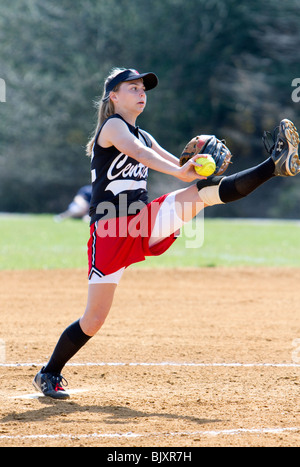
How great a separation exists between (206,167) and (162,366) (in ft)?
6.55

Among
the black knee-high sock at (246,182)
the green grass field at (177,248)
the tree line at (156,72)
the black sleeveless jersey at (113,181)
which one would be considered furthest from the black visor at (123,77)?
the tree line at (156,72)

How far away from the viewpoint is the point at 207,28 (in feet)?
95.8

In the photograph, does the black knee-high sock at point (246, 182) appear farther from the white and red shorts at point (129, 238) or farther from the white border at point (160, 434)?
the white border at point (160, 434)

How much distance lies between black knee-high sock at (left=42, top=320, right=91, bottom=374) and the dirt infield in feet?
0.74

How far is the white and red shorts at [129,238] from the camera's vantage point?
4.19m

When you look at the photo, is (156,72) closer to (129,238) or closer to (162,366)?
(162,366)

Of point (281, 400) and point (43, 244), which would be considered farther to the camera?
point (43, 244)

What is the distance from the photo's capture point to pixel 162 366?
523 centimetres

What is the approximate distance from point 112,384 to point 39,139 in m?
26.9

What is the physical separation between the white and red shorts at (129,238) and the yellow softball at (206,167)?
379mm

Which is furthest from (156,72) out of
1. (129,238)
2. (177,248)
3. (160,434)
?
(160,434)

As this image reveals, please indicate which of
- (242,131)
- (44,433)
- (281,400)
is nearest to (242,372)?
(281,400)

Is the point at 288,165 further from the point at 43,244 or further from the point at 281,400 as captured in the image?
the point at 43,244

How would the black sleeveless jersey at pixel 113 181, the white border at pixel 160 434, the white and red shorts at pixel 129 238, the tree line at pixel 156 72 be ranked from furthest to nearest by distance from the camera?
the tree line at pixel 156 72 < the black sleeveless jersey at pixel 113 181 < the white and red shorts at pixel 129 238 < the white border at pixel 160 434
